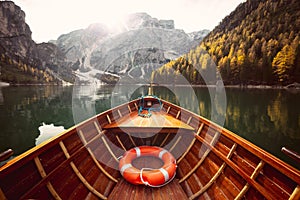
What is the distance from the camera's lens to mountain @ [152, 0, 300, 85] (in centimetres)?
4513

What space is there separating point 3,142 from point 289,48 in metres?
67.7

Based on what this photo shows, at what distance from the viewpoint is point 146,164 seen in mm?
4871

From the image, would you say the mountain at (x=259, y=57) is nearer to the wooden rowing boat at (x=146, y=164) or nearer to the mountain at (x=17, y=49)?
the wooden rowing boat at (x=146, y=164)

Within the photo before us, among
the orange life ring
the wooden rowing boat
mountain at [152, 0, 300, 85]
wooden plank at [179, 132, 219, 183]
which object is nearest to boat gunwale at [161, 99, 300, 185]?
the wooden rowing boat

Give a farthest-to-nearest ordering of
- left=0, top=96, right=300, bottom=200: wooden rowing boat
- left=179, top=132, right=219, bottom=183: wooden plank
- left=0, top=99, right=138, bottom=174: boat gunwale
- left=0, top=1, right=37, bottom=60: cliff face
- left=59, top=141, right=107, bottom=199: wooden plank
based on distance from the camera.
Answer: left=0, top=1, right=37, bottom=60: cliff face → left=179, top=132, right=219, bottom=183: wooden plank → left=59, top=141, right=107, bottom=199: wooden plank → left=0, top=96, right=300, bottom=200: wooden rowing boat → left=0, top=99, right=138, bottom=174: boat gunwale

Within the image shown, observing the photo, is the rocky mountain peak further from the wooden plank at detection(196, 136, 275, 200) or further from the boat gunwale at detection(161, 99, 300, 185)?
the boat gunwale at detection(161, 99, 300, 185)

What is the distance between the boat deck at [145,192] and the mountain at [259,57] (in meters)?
57.1

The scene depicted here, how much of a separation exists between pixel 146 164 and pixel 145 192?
1.14 meters

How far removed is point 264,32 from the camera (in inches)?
3113

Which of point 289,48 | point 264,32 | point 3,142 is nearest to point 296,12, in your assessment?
point 264,32

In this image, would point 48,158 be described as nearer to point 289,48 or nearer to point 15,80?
point 289,48

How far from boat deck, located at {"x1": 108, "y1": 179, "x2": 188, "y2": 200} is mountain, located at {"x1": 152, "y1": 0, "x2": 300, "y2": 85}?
57101mm

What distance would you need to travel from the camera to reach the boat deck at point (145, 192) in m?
3.64

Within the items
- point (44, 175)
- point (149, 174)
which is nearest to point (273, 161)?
point (149, 174)
